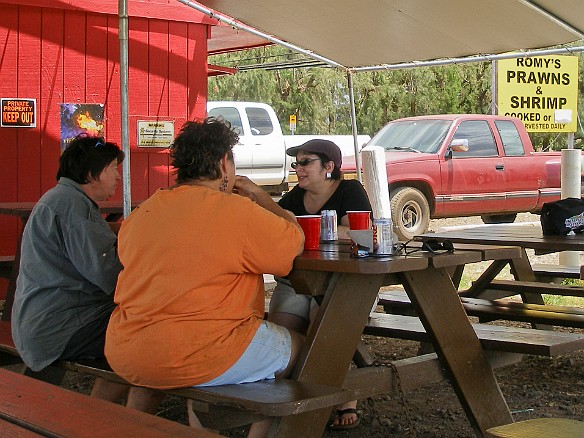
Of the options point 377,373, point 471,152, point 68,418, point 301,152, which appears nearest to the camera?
point 68,418

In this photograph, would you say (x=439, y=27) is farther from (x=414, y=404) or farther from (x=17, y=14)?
(x=17, y=14)

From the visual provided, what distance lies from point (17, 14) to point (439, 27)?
141 inches

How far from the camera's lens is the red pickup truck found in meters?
14.1

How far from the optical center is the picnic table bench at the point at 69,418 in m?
2.24

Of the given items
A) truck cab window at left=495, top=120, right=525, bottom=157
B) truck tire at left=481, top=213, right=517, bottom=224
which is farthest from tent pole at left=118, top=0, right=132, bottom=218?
truck tire at left=481, top=213, right=517, bottom=224

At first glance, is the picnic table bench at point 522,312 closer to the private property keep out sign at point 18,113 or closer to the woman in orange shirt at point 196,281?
the woman in orange shirt at point 196,281

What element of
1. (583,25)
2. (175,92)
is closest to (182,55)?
(175,92)

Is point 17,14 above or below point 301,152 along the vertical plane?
above

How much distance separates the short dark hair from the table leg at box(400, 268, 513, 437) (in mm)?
1397

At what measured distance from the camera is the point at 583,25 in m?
6.56

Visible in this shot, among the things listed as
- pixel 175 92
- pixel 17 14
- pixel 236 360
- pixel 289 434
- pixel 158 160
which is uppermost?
pixel 17 14

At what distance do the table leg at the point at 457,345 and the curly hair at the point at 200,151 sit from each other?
92cm

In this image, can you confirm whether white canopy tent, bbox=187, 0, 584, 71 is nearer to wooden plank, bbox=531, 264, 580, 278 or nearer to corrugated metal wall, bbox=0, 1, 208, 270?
corrugated metal wall, bbox=0, 1, 208, 270

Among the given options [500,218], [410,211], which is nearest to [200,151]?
[410,211]
